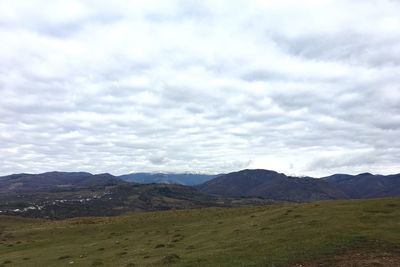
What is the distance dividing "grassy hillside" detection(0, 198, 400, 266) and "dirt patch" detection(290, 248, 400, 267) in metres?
0.32

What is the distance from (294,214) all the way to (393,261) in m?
24.2

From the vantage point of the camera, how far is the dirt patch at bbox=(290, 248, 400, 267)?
1144 inches

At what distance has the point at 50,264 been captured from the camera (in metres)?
46.8

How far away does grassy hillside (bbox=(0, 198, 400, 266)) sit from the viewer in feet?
113

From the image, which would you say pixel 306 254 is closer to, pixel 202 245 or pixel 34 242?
pixel 202 245

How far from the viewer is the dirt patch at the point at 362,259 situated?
95.3 feet

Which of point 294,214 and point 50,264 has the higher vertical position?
point 294,214

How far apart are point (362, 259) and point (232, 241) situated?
15.7 m

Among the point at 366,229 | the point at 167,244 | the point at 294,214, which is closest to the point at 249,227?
the point at 294,214

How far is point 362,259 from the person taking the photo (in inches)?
1192

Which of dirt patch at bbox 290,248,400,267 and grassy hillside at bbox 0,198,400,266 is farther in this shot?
grassy hillside at bbox 0,198,400,266

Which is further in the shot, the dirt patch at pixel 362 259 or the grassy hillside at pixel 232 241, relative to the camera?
the grassy hillside at pixel 232 241

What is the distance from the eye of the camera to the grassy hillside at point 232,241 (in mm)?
34469

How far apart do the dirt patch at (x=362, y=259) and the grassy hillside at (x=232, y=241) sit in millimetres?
322
